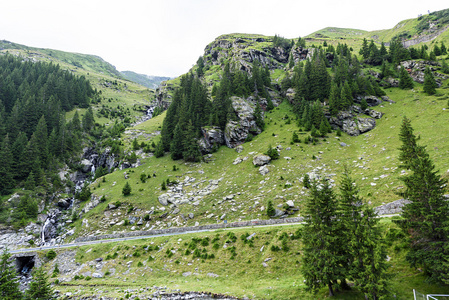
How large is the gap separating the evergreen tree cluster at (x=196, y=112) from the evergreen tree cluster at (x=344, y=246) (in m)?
52.5

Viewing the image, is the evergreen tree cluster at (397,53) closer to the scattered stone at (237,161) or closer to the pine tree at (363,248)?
the scattered stone at (237,161)

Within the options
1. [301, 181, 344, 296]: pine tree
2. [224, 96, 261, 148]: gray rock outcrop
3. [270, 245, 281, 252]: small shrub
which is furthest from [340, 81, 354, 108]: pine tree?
[270, 245, 281, 252]: small shrub

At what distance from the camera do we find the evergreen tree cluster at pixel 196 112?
70.9 metres

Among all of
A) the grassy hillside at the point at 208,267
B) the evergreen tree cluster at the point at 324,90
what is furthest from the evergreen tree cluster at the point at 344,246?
the evergreen tree cluster at the point at 324,90

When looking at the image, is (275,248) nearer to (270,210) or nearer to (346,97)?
(270,210)

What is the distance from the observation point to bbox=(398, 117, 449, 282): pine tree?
15912 millimetres

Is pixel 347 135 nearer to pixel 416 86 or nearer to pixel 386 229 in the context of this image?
pixel 416 86

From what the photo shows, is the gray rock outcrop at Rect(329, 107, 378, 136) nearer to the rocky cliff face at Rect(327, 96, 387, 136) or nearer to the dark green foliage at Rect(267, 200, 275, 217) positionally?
the rocky cliff face at Rect(327, 96, 387, 136)

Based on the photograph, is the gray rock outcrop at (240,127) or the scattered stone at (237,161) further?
the gray rock outcrop at (240,127)

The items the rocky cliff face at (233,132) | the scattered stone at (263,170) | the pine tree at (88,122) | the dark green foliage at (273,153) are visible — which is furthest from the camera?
the pine tree at (88,122)

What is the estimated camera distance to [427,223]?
54.7 ft

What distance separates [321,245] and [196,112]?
237ft

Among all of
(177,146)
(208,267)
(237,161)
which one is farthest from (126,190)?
(208,267)

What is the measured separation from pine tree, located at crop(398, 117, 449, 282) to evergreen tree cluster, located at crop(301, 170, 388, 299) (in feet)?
11.2
